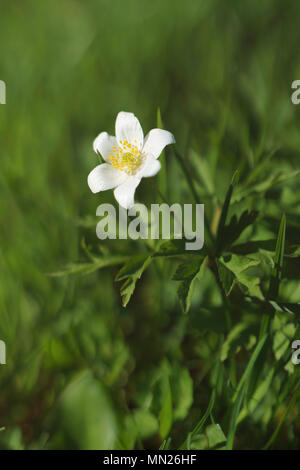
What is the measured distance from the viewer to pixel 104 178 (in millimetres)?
1413

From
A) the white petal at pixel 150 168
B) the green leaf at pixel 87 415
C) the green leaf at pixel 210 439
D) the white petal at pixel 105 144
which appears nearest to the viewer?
the white petal at pixel 150 168

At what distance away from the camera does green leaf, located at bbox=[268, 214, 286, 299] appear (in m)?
1.30

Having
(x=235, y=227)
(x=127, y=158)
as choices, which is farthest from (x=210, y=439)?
(x=127, y=158)

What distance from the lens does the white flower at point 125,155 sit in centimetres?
133

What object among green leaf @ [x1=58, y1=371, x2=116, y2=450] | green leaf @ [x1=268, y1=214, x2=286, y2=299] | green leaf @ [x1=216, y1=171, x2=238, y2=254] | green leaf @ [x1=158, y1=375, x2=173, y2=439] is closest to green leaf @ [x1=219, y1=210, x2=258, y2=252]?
green leaf @ [x1=216, y1=171, x2=238, y2=254]

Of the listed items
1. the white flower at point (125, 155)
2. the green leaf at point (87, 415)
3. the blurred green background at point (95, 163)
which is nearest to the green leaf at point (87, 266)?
the blurred green background at point (95, 163)

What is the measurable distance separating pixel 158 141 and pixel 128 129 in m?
0.19

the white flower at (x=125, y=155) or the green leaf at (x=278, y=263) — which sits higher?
the white flower at (x=125, y=155)

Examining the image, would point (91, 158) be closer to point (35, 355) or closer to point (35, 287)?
point (35, 287)

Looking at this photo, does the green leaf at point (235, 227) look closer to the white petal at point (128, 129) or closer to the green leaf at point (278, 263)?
the green leaf at point (278, 263)

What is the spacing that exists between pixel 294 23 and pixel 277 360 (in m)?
2.43

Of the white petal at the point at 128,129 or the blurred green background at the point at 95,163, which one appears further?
the blurred green background at the point at 95,163

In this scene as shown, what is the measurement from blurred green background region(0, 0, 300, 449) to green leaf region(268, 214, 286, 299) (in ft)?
0.77

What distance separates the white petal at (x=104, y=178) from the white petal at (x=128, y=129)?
109 millimetres
